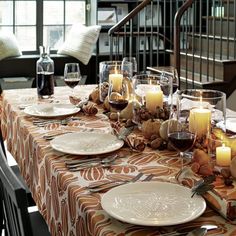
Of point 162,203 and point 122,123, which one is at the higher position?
point 122,123

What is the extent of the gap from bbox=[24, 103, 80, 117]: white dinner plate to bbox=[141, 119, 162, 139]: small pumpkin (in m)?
0.57

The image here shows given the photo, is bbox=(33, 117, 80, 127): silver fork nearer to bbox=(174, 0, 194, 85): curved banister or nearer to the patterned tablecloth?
the patterned tablecloth

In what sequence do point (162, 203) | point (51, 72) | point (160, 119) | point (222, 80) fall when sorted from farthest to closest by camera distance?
point (222, 80)
point (51, 72)
point (160, 119)
point (162, 203)

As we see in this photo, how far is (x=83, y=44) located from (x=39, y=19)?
2.59 ft

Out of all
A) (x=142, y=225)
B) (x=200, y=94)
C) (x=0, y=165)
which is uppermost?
(x=200, y=94)

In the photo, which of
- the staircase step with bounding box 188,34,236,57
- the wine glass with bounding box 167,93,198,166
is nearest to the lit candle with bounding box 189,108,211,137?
the wine glass with bounding box 167,93,198,166

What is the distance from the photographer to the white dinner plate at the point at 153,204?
1.26 metres

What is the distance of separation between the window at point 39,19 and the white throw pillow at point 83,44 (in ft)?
1.49

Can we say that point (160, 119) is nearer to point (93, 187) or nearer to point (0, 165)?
point (93, 187)

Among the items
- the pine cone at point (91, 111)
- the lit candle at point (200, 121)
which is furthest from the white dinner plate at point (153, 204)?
the pine cone at point (91, 111)

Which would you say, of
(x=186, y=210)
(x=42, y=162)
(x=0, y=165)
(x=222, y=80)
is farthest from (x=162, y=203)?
(x=222, y=80)

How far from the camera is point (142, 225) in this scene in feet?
4.04

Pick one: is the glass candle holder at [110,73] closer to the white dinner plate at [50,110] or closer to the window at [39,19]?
the white dinner plate at [50,110]

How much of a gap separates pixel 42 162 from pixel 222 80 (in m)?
2.87
